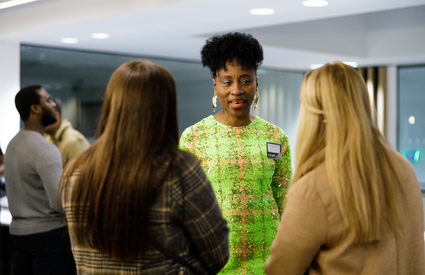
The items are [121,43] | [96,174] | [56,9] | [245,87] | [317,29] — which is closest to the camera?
[96,174]

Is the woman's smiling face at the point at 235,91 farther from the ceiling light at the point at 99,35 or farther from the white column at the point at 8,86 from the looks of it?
the white column at the point at 8,86

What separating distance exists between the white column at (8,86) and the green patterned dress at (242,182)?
11.6ft

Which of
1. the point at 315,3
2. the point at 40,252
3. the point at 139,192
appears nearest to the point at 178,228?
the point at 139,192

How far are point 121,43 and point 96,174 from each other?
4.45 m

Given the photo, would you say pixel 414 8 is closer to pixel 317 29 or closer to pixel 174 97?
pixel 317 29

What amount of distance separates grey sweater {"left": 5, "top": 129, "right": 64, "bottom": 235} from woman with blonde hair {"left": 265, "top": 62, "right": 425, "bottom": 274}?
194 centimetres

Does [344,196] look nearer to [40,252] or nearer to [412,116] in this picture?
[40,252]

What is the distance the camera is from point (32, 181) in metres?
3.13

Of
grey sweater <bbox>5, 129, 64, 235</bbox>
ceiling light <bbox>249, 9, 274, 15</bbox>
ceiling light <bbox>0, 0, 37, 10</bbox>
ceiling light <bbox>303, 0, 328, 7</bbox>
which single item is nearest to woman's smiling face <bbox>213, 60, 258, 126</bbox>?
grey sweater <bbox>5, 129, 64, 235</bbox>

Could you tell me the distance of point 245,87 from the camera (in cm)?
227

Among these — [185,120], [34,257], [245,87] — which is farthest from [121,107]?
[185,120]

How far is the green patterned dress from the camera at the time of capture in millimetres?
2178

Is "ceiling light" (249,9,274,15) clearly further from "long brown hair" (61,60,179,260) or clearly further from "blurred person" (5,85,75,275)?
"long brown hair" (61,60,179,260)

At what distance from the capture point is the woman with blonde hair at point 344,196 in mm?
1405
